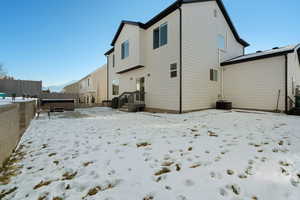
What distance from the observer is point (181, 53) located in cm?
809

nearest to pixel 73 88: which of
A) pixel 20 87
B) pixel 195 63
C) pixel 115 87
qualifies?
pixel 115 87

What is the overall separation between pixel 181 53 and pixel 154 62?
2.32 meters

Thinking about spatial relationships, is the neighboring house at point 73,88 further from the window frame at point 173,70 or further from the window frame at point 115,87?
the window frame at point 173,70

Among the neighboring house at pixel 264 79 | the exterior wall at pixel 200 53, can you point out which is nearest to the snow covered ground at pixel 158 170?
the exterior wall at pixel 200 53

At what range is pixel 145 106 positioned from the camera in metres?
10.7

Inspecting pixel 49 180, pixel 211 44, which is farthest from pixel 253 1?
pixel 49 180

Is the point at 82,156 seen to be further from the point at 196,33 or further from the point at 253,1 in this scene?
the point at 253,1

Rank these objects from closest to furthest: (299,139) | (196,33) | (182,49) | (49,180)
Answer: (49,180) < (299,139) < (182,49) < (196,33)

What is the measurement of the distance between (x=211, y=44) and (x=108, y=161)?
32.6 feet

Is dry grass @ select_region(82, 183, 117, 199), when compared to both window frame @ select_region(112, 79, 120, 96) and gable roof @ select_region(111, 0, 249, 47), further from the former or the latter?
window frame @ select_region(112, 79, 120, 96)

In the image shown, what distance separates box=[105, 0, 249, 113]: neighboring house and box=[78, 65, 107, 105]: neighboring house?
8.97 meters

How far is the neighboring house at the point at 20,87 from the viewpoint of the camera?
10273 millimetres

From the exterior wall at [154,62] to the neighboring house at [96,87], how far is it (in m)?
7.86

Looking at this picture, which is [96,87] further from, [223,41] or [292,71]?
[292,71]
